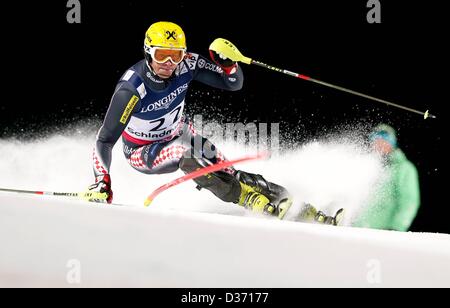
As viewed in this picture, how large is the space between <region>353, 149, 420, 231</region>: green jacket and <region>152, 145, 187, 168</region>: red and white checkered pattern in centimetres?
170

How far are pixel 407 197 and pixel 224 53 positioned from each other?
2.10 meters

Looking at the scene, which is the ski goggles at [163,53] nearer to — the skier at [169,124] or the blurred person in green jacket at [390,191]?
the skier at [169,124]

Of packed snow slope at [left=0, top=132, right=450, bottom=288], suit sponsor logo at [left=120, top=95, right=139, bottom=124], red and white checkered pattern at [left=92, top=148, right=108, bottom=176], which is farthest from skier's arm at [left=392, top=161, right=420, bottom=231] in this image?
red and white checkered pattern at [left=92, top=148, right=108, bottom=176]

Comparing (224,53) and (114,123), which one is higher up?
(224,53)

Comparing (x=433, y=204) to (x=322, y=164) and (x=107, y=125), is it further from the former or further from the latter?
(x=107, y=125)

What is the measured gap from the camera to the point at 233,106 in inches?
235

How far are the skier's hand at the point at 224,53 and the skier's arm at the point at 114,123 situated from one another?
67cm

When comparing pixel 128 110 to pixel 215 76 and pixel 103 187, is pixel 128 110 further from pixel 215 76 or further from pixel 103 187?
pixel 215 76

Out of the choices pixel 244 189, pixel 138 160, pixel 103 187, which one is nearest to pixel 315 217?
pixel 244 189

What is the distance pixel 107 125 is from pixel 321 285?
2.05 m

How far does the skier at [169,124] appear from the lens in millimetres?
4719

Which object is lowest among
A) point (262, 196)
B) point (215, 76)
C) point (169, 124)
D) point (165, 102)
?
point (262, 196)

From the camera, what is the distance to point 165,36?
15.4 ft

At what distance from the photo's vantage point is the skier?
4719 millimetres
